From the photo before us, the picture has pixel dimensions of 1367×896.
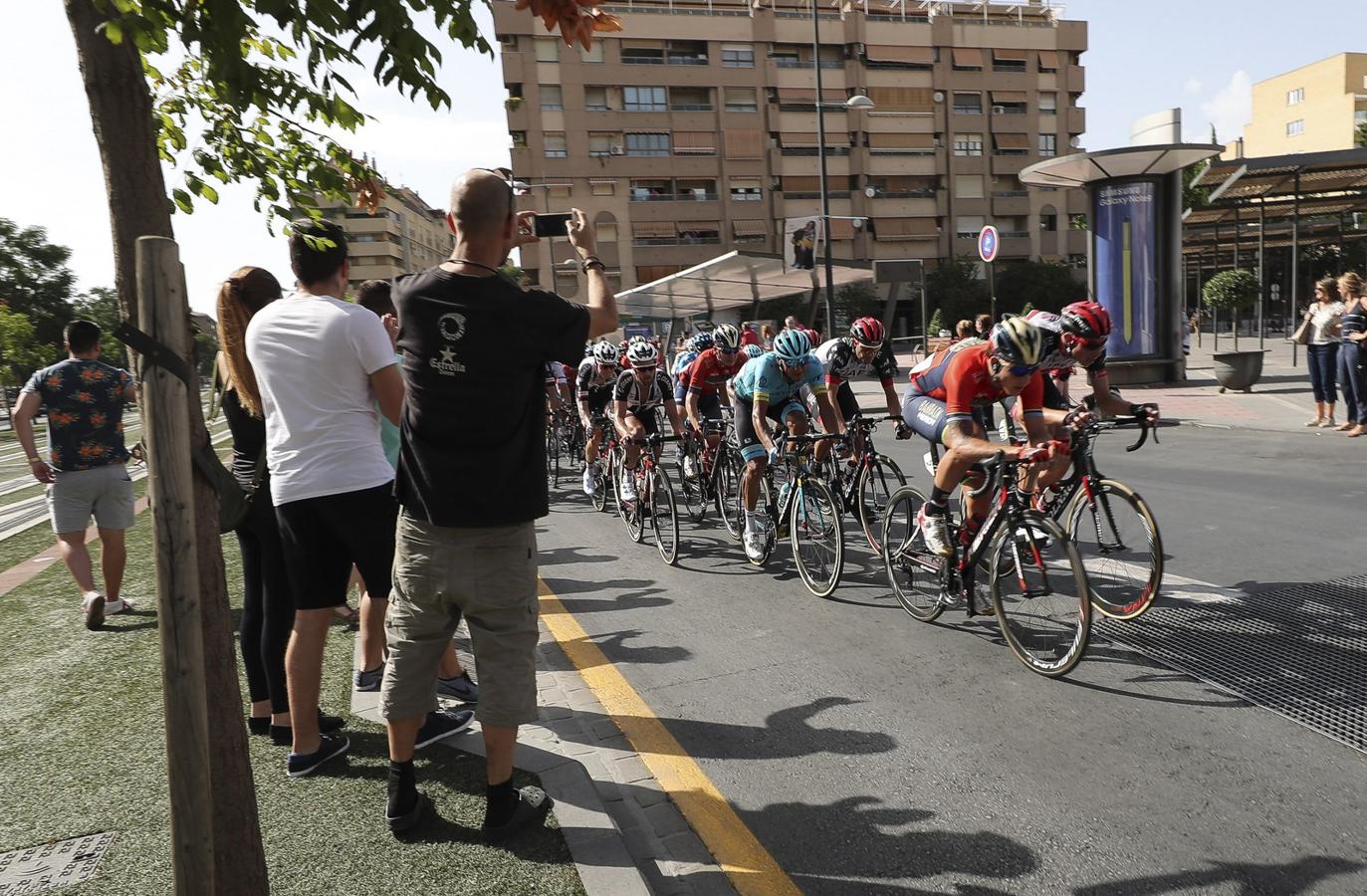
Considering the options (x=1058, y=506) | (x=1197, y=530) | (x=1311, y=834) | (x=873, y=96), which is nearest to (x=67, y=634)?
(x=1058, y=506)

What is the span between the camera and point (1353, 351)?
36.3 ft

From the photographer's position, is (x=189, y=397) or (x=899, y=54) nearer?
(x=189, y=397)

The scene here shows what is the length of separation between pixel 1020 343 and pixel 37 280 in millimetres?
79186

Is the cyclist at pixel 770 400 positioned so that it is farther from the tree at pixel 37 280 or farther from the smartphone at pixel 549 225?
the tree at pixel 37 280

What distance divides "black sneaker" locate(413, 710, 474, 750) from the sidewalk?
919cm

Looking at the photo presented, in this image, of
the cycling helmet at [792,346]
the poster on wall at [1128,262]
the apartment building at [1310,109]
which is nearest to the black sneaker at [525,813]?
the cycling helmet at [792,346]

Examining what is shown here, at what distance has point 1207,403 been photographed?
1545 cm

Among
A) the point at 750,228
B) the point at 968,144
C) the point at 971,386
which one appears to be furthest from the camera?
the point at 968,144

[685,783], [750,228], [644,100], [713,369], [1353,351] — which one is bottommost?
[685,783]

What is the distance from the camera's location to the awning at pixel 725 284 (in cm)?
2448

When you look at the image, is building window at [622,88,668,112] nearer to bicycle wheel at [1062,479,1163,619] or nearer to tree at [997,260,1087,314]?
tree at [997,260,1087,314]

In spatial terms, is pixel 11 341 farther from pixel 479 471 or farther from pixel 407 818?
pixel 479 471

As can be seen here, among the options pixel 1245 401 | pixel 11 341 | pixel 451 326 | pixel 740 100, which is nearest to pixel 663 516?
pixel 451 326

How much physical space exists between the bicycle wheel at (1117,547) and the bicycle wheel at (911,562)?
81 centimetres
